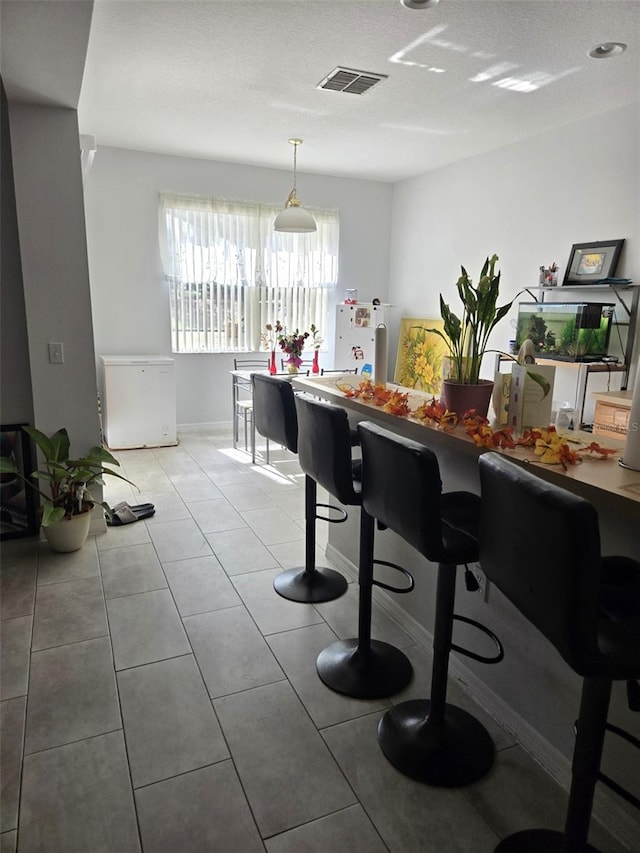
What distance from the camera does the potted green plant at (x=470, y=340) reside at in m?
1.85

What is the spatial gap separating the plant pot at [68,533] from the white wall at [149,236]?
9.99 ft

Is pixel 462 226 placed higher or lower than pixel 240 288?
higher

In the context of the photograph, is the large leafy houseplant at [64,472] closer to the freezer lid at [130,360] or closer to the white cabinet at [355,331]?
the freezer lid at [130,360]

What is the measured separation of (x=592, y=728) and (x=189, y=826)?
1.10 meters

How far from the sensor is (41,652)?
88.6 inches

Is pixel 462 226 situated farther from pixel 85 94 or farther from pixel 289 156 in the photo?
pixel 85 94

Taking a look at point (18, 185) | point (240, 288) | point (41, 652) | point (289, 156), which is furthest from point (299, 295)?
point (41, 652)

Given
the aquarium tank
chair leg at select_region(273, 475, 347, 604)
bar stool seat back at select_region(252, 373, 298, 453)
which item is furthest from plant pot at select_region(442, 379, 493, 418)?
the aquarium tank

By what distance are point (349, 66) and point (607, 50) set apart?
4.90ft

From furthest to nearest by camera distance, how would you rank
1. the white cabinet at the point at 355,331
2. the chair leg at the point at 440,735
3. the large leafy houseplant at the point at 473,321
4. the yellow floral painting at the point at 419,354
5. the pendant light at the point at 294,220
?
the white cabinet at the point at 355,331
the yellow floral painting at the point at 419,354
the pendant light at the point at 294,220
the large leafy houseplant at the point at 473,321
the chair leg at the point at 440,735

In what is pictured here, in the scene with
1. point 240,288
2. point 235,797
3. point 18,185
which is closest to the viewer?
point 235,797

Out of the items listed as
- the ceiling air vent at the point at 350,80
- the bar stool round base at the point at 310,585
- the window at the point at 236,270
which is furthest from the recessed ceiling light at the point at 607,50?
the window at the point at 236,270

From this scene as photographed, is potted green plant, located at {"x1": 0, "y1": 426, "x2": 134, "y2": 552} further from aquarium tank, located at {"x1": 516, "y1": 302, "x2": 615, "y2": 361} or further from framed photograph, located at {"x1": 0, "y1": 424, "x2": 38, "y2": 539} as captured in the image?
aquarium tank, located at {"x1": 516, "y1": 302, "x2": 615, "y2": 361}

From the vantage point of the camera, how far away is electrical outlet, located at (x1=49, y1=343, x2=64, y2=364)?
3207 mm
